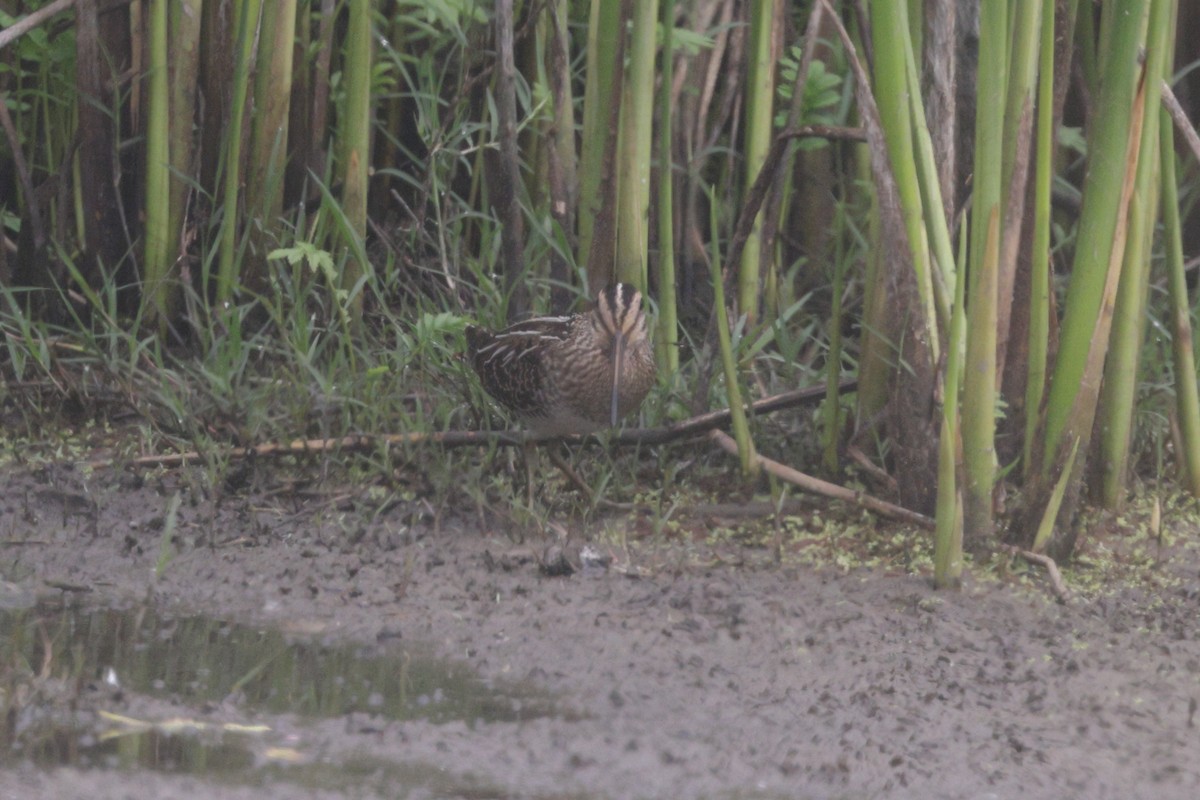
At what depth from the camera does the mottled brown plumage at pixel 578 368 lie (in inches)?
166

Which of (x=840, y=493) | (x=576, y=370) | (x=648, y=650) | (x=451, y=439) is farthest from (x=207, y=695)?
(x=840, y=493)

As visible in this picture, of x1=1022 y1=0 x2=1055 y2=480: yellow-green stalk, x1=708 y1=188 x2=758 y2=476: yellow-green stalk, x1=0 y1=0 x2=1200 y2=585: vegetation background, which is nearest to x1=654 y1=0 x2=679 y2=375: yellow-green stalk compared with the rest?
x1=0 y1=0 x2=1200 y2=585: vegetation background

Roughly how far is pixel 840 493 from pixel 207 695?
1673 mm

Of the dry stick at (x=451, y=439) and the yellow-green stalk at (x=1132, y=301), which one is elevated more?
the yellow-green stalk at (x=1132, y=301)

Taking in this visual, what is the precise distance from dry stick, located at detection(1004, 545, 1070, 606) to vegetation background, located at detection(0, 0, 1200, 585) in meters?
0.05

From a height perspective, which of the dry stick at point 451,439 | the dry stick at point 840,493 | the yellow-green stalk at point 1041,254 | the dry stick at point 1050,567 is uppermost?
the yellow-green stalk at point 1041,254

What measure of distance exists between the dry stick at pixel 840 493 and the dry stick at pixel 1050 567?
0.22m

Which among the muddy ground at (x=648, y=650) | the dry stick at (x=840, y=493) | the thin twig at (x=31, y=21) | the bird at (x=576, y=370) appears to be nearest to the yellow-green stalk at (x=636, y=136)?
the bird at (x=576, y=370)

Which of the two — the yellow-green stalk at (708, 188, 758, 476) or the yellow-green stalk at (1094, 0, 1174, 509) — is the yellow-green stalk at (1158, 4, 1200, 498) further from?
the yellow-green stalk at (708, 188, 758, 476)

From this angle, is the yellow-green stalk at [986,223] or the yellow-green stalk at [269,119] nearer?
the yellow-green stalk at [986,223]

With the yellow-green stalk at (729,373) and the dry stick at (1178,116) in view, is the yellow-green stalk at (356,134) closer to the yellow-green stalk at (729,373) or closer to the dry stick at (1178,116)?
the yellow-green stalk at (729,373)

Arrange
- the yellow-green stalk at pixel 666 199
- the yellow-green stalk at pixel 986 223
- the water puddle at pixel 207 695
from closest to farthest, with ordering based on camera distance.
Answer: the water puddle at pixel 207 695
the yellow-green stalk at pixel 986 223
the yellow-green stalk at pixel 666 199

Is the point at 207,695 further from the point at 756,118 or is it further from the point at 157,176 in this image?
the point at 756,118

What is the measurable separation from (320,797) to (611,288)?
216 cm
